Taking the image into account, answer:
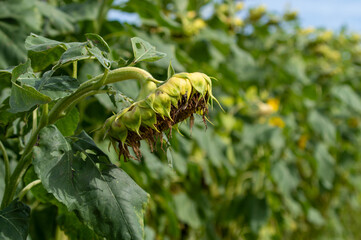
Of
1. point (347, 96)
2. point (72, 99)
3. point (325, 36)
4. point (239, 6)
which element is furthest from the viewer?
point (325, 36)

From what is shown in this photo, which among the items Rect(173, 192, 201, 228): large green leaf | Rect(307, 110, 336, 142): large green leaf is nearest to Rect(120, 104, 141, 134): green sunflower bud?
Rect(173, 192, 201, 228): large green leaf

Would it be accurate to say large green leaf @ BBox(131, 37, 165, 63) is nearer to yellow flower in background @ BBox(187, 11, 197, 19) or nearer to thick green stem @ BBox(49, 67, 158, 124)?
thick green stem @ BBox(49, 67, 158, 124)

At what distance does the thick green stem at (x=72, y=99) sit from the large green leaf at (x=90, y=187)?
0.03 m

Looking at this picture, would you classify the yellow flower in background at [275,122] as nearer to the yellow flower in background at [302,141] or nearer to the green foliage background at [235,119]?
the green foliage background at [235,119]

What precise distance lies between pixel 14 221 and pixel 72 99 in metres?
0.18

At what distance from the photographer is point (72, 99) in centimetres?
67

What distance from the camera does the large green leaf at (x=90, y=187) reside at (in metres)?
0.61

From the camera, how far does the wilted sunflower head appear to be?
57 centimetres

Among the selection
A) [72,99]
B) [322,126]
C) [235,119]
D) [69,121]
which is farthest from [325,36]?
[72,99]

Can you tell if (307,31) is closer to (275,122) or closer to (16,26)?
(275,122)

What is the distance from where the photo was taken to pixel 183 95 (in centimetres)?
59

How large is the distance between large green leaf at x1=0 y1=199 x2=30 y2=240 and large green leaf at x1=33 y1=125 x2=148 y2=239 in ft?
0.33

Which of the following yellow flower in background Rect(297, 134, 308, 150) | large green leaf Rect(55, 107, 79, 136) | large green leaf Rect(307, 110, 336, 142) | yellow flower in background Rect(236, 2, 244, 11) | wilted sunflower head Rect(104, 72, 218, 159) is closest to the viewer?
wilted sunflower head Rect(104, 72, 218, 159)

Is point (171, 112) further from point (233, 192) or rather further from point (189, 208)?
point (233, 192)
